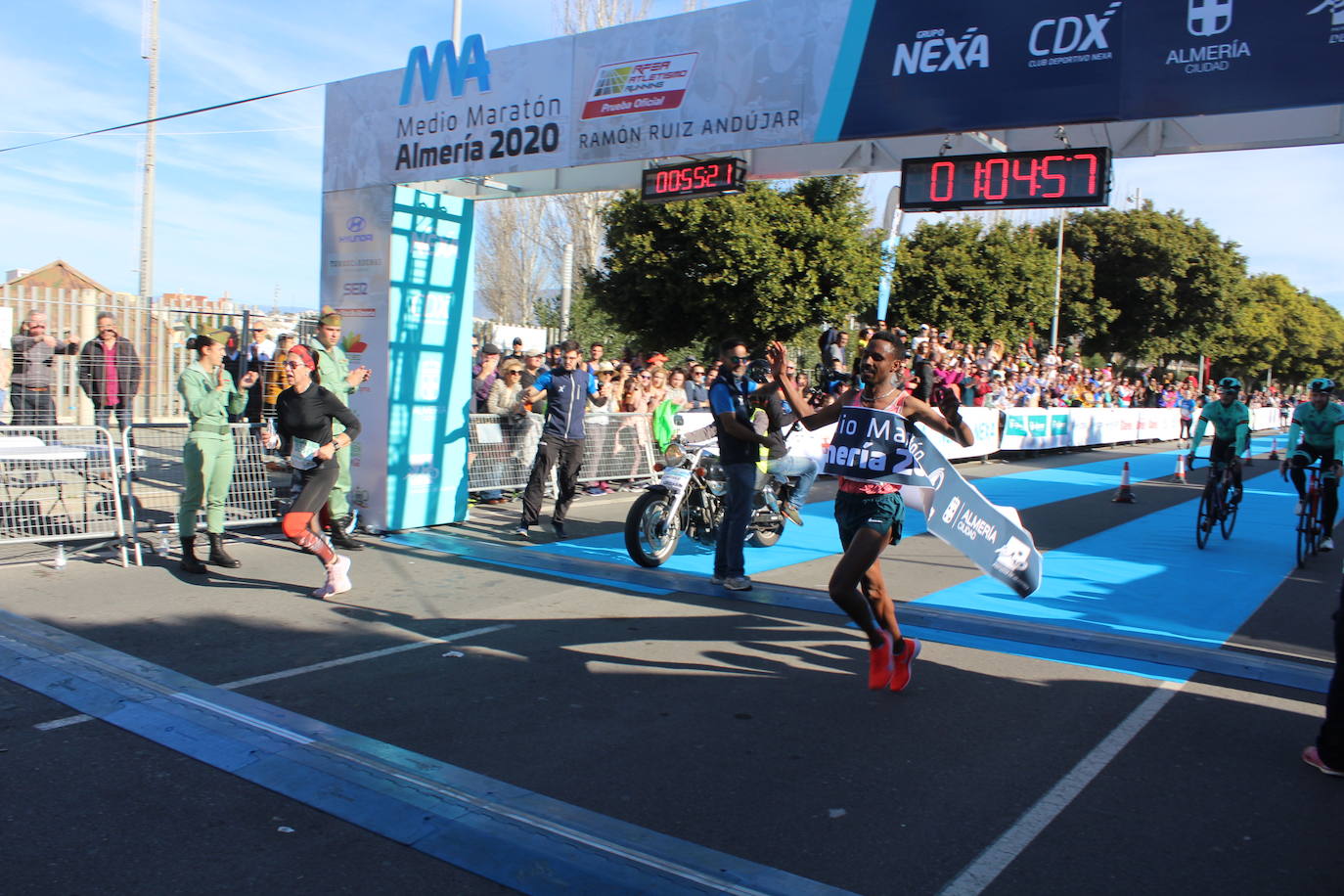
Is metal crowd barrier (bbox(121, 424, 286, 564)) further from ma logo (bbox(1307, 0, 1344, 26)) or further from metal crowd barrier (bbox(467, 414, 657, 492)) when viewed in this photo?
ma logo (bbox(1307, 0, 1344, 26))

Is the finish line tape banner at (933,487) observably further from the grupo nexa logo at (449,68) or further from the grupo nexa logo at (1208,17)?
the grupo nexa logo at (449,68)

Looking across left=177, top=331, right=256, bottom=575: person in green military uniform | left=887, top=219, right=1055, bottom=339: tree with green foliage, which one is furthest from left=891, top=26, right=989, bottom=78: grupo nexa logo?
left=887, top=219, right=1055, bottom=339: tree with green foliage

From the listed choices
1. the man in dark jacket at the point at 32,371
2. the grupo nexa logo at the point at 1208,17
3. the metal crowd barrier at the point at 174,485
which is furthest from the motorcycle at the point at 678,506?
the man in dark jacket at the point at 32,371

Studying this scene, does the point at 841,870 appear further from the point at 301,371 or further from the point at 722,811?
the point at 301,371

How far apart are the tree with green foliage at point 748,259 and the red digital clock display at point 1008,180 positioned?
16353 millimetres

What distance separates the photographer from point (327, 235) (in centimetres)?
1058

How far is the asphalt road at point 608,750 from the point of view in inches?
141

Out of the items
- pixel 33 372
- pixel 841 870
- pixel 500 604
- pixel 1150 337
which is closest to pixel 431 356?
pixel 500 604

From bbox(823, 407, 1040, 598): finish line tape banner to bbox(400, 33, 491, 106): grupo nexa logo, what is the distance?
6.05m

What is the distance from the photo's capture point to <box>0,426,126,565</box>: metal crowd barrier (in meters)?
8.28

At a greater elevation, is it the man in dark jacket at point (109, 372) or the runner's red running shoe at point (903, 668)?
the man in dark jacket at point (109, 372)

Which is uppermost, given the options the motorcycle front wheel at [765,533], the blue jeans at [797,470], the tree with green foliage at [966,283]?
the tree with green foliage at [966,283]

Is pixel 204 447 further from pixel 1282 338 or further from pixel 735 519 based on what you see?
pixel 1282 338

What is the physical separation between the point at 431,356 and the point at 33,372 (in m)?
4.70
